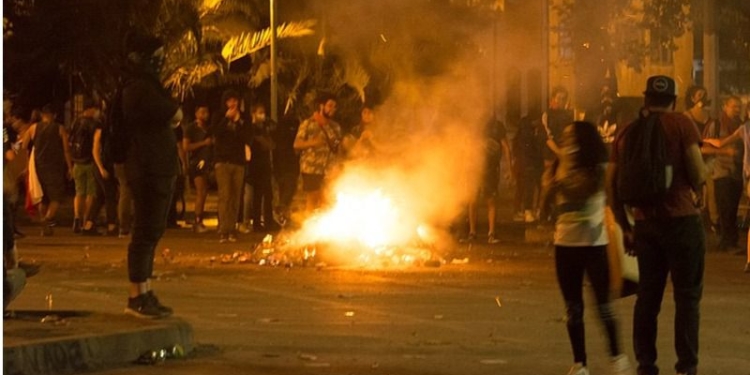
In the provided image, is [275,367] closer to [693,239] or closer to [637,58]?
[693,239]

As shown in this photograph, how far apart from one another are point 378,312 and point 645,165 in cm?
341

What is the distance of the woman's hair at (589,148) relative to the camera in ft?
24.9

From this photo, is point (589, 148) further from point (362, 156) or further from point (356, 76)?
point (356, 76)

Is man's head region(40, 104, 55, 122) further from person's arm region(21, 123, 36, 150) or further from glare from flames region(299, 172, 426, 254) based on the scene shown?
glare from flames region(299, 172, 426, 254)

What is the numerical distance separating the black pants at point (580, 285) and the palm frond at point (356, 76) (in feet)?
50.6

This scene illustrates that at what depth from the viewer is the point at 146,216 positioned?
8.64 m

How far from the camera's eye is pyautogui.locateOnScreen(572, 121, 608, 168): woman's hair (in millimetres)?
7594

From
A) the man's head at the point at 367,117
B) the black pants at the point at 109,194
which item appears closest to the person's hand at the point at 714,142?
the man's head at the point at 367,117

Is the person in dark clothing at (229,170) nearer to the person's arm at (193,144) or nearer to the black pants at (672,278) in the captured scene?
the person's arm at (193,144)

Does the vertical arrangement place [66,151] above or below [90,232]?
above

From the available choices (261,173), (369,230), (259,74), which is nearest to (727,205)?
(369,230)

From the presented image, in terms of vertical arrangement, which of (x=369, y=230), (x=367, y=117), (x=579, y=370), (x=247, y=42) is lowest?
(x=579, y=370)

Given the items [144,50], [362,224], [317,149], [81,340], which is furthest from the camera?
[317,149]

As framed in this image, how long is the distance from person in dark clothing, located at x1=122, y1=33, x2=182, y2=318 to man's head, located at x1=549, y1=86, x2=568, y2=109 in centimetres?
974
